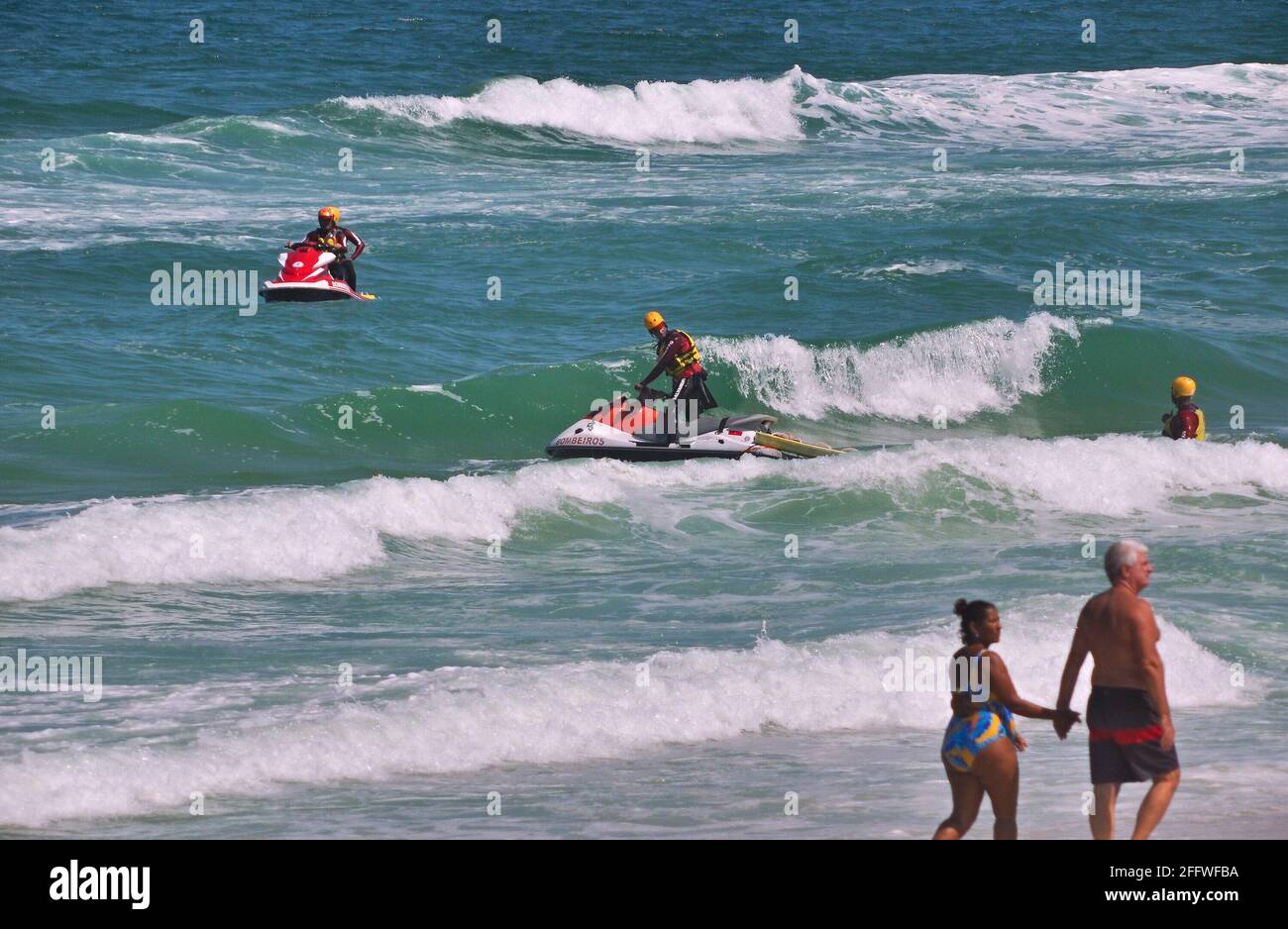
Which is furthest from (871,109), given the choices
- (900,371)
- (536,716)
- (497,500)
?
(536,716)

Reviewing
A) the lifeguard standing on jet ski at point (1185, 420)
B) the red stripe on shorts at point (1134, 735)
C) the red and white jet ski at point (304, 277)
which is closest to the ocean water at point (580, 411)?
the lifeguard standing on jet ski at point (1185, 420)

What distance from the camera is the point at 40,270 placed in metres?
26.9

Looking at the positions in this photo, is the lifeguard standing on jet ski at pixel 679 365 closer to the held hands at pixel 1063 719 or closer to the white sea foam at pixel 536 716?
the white sea foam at pixel 536 716

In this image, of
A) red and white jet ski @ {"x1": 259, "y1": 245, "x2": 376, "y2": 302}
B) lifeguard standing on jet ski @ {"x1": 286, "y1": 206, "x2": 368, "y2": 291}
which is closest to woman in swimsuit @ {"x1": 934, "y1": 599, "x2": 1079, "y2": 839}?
lifeguard standing on jet ski @ {"x1": 286, "y1": 206, "x2": 368, "y2": 291}

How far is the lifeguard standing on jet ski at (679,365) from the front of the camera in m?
19.9

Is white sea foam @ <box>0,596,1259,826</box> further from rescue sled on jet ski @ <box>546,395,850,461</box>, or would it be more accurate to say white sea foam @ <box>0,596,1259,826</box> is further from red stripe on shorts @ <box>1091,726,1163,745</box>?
rescue sled on jet ski @ <box>546,395,850,461</box>

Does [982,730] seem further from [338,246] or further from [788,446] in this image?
[338,246]

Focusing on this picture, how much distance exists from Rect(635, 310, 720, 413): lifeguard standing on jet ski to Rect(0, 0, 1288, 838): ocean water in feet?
5.38

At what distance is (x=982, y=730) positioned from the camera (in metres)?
8.02

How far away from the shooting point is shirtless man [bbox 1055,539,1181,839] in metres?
7.96

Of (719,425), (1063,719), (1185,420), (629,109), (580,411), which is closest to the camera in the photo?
(1063,719)

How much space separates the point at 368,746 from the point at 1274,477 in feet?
38.4

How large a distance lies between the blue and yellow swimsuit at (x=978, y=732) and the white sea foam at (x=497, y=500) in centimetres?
814

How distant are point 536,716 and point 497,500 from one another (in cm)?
608
